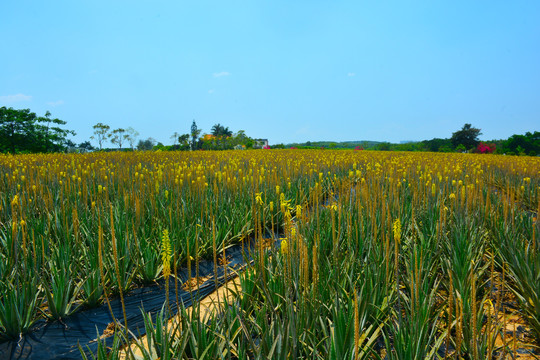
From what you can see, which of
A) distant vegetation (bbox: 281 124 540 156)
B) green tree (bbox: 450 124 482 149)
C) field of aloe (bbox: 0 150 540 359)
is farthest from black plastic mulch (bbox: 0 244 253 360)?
green tree (bbox: 450 124 482 149)

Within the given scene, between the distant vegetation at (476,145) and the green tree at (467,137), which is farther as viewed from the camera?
the green tree at (467,137)

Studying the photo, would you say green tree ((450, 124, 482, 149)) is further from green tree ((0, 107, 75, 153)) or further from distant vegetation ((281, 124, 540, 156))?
green tree ((0, 107, 75, 153))

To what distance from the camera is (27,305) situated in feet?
9.43

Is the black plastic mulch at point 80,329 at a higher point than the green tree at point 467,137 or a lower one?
lower

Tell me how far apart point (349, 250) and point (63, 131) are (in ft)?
198

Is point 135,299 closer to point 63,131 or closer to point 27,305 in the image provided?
point 27,305

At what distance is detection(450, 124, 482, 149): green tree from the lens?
5395 centimetres

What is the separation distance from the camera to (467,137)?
180 ft

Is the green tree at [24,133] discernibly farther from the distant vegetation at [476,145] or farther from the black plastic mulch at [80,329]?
the black plastic mulch at [80,329]

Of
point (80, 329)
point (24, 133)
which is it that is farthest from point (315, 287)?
point (24, 133)

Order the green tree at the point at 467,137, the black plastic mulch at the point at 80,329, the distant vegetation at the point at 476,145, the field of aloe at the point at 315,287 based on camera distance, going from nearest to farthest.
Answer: the field of aloe at the point at 315,287 < the black plastic mulch at the point at 80,329 < the distant vegetation at the point at 476,145 < the green tree at the point at 467,137

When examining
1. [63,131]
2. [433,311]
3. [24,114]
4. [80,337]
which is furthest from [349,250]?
[63,131]

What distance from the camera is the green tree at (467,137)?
177 ft

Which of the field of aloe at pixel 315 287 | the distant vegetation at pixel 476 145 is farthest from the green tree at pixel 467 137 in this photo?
the field of aloe at pixel 315 287
